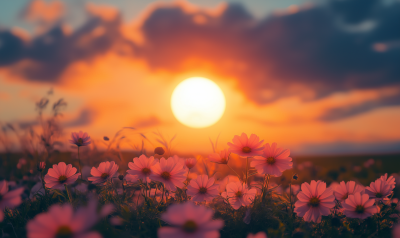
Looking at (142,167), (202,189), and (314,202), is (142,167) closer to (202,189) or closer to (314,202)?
(202,189)

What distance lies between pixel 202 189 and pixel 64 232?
98 centimetres

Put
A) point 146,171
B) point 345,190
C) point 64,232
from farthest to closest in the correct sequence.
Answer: point 345,190 → point 146,171 → point 64,232

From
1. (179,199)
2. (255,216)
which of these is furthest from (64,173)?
(255,216)

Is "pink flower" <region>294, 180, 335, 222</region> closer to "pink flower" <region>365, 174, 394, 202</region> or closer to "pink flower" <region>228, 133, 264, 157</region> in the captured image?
"pink flower" <region>228, 133, 264, 157</region>

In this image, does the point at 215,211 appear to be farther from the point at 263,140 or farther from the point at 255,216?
the point at 263,140

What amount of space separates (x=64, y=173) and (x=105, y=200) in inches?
14.5

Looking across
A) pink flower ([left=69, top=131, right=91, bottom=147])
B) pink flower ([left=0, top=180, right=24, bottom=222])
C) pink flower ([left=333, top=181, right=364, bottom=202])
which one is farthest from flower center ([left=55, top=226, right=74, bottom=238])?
pink flower ([left=333, top=181, right=364, bottom=202])

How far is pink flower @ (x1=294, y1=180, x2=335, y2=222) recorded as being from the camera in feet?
5.17

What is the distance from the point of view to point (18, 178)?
3.82 metres

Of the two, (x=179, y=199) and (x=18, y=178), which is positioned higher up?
(x=179, y=199)

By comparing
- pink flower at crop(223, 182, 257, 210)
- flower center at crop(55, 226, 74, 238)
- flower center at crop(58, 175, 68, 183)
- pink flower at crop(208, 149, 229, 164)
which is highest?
pink flower at crop(208, 149, 229, 164)

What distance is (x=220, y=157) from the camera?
6.27ft

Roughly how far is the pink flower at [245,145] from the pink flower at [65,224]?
1.07 m

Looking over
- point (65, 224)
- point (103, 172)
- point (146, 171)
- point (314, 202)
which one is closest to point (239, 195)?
point (314, 202)
